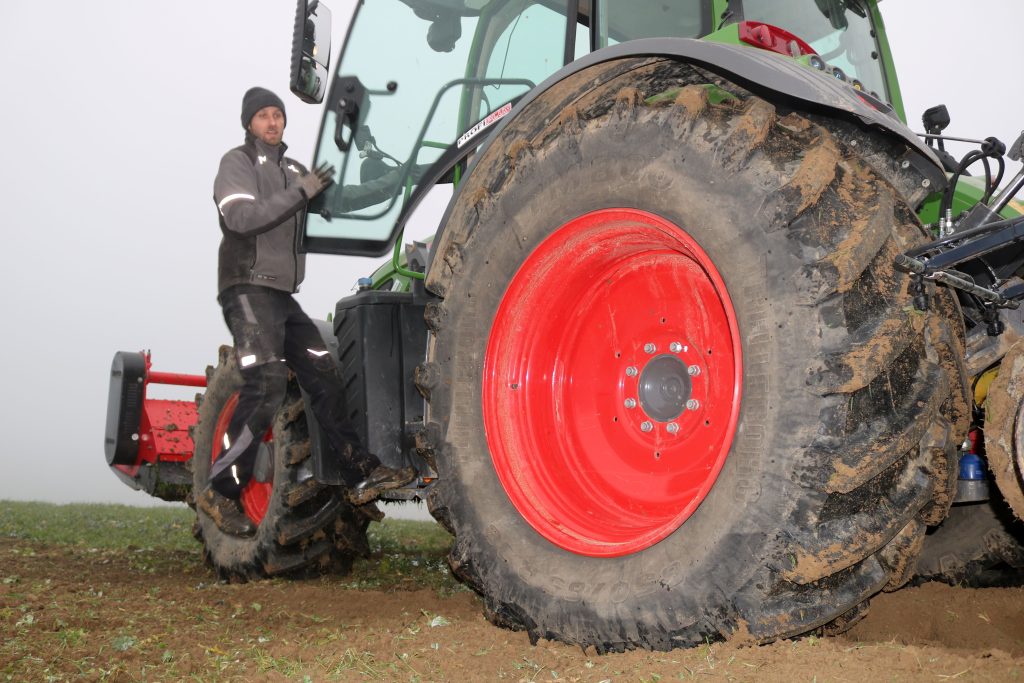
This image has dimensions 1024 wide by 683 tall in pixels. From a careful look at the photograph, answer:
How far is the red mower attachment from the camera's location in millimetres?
6340

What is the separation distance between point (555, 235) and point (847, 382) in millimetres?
1037

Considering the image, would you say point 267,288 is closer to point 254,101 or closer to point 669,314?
point 254,101

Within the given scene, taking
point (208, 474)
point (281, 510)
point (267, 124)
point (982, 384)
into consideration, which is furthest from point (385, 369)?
point (982, 384)

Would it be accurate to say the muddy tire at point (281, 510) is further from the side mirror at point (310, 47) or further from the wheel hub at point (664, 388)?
the wheel hub at point (664, 388)

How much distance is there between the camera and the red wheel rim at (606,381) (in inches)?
98.9

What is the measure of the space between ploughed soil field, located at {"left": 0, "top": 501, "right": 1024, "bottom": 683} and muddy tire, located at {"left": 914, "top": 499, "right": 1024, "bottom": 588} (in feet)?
0.26

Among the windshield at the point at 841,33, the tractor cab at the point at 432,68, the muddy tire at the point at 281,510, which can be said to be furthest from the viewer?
the muddy tire at the point at 281,510

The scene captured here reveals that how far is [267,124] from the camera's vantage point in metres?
4.32

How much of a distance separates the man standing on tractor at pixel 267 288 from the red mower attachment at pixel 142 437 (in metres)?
2.20

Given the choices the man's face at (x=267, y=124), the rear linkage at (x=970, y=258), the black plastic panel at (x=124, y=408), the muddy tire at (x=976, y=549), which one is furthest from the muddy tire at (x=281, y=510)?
the rear linkage at (x=970, y=258)

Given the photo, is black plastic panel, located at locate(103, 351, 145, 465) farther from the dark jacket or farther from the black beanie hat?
the black beanie hat

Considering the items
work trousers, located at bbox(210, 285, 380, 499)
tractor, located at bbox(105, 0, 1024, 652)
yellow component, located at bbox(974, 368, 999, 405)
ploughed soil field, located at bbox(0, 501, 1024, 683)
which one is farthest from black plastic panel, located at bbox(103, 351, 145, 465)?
yellow component, located at bbox(974, 368, 999, 405)

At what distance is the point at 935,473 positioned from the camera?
212cm

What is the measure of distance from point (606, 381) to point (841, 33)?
2.37 meters
